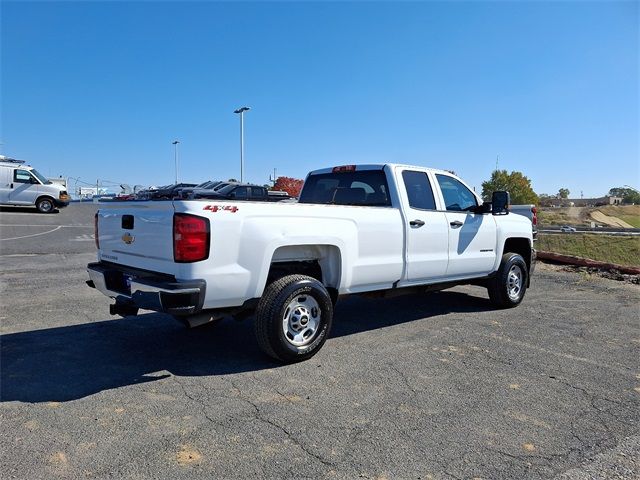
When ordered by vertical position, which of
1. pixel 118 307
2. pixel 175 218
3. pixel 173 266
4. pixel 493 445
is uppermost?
pixel 175 218

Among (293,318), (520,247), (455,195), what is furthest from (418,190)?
(520,247)

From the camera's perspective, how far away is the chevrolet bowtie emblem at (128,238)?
439cm

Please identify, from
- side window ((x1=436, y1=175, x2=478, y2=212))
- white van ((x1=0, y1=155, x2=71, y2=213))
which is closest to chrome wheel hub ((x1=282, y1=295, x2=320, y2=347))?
side window ((x1=436, y1=175, x2=478, y2=212))

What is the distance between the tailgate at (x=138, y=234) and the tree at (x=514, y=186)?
91.5 m

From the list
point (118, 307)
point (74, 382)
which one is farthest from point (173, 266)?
point (74, 382)

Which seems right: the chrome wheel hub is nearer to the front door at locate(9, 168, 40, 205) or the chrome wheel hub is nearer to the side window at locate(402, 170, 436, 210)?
the side window at locate(402, 170, 436, 210)

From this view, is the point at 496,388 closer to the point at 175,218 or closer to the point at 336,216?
the point at 336,216

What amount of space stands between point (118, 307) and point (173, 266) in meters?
0.89

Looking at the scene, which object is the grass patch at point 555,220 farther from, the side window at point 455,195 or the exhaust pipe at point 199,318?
the exhaust pipe at point 199,318

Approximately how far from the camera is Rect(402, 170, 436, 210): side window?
5.73 meters

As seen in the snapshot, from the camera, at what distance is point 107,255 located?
191 inches

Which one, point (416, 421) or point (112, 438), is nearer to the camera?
point (112, 438)

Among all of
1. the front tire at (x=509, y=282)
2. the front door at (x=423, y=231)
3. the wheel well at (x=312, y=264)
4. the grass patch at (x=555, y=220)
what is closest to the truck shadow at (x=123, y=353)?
the wheel well at (x=312, y=264)

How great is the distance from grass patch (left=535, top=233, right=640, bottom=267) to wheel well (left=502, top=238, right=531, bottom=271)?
10.7 m
